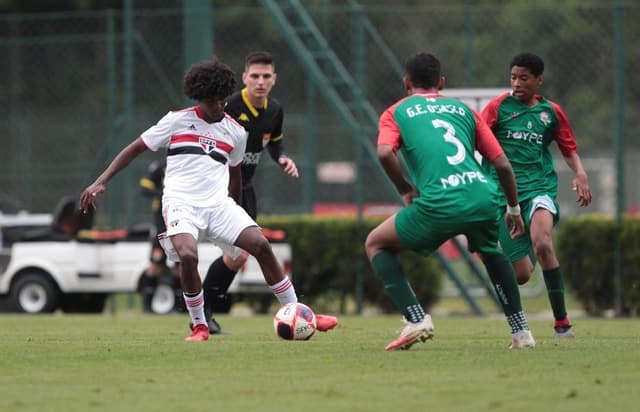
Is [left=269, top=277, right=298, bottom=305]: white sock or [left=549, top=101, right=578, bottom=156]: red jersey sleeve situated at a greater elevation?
[left=549, top=101, right=578, bottom=156]: red jersey sleeve

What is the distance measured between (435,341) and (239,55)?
41.0ft

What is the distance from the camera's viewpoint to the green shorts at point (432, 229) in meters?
8.64

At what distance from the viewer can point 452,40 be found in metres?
22.2

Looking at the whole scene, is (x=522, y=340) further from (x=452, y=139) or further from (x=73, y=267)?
(x=73, y=267)

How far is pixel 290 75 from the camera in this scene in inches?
906

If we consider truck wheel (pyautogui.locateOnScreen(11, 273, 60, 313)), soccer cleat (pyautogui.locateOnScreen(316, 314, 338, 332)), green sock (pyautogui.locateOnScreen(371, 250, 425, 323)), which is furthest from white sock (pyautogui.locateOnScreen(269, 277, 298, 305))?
truck wheel (pyautogui.locateOnScreen(11, 273, 60, 313))

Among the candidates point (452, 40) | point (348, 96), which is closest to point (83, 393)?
point (348, 96)

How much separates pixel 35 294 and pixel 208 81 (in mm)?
9348

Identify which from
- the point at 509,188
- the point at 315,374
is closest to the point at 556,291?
the point at 509,188

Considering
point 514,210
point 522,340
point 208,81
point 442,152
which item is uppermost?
point 208,81

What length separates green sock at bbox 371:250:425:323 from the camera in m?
8.83

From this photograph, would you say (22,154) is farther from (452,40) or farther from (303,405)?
(303,405)

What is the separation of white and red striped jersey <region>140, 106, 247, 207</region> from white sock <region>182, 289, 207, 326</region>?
2.20ft

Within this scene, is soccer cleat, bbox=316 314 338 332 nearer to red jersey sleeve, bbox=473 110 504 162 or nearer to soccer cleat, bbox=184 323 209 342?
soccer cleat, bbox=184 323 209 342
